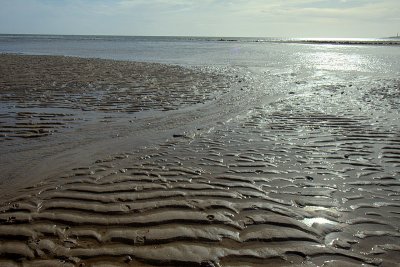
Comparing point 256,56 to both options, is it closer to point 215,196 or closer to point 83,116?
point 83,116

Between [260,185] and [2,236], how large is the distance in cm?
370

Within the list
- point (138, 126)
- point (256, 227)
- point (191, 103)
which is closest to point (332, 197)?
point (256, 227)

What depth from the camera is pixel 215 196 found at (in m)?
5.36

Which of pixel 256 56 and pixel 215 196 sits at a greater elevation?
pixel 256 56

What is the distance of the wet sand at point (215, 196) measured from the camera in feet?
13.1

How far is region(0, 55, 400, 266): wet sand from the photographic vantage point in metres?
Answer: 3.99

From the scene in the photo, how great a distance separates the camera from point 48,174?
241 inches

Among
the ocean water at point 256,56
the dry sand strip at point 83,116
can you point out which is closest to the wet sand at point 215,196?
the dry sand strip at point 83,116

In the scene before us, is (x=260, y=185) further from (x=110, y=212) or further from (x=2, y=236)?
(x=2, y=236)

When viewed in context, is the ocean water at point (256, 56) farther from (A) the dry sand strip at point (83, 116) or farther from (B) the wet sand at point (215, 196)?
(B) the wet sand at point (215, 196)

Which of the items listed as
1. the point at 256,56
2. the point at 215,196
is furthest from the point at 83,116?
the point at 256,56

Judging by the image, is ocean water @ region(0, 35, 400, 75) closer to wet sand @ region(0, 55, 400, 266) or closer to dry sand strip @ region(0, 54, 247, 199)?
dry sand strip @ region(0, 54, 247, 199)

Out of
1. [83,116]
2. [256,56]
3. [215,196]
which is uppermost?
[256,56]

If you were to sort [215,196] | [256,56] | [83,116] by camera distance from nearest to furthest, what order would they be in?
[215,196], [83,116], [256,56]
